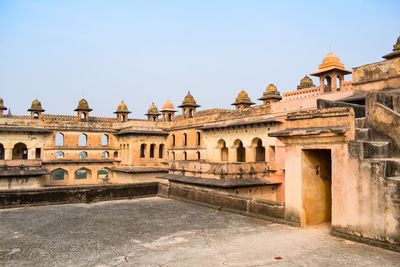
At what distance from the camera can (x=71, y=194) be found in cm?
1262

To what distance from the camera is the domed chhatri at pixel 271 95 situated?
34562mm

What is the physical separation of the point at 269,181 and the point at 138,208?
1097 centimetres

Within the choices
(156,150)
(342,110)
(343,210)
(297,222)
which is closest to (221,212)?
(297,222)

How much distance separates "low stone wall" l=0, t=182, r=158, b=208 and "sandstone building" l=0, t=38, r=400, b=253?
4.17ft

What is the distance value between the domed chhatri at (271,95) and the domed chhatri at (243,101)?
1.38 metres

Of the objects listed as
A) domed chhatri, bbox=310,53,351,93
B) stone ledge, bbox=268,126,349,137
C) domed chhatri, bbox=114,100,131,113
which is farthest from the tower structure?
stone ledge, bbox=268,126,349,137

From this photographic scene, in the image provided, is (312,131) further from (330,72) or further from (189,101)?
(189,101)

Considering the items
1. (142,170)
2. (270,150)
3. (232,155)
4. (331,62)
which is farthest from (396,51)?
(142,170)

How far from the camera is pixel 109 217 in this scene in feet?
32.5

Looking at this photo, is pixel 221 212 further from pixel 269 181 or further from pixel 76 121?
pixel 76 121

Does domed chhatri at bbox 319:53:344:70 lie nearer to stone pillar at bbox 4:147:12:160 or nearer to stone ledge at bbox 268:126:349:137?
stone ledge at bbox 268:126:349:137

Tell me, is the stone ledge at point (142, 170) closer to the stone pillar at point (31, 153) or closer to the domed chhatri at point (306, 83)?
the stone pillar at point (31, 153)

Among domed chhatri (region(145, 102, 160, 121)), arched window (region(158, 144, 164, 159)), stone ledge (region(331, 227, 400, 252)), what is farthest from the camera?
domed chhatri (region(145, 102, 160, 121))

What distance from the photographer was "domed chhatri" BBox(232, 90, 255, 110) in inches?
1413
